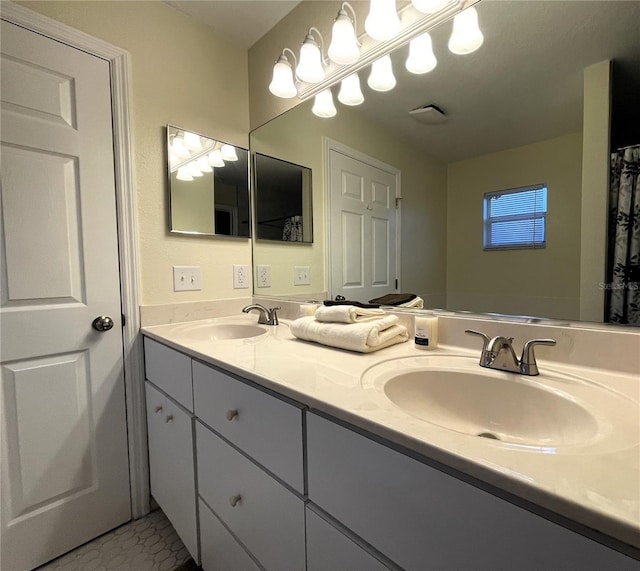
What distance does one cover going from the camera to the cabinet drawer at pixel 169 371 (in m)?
1.00

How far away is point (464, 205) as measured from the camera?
0.98 metres

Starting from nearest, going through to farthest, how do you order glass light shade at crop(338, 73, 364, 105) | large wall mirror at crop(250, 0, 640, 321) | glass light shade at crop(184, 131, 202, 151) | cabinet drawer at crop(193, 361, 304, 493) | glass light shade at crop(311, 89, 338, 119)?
cabinet drawer at crop(193, 361, 304, 493), large wall mirror at crop(250, 0, 640, 321), glass light shade at crop(338, 73, 364, 105), glass light shade at crop(311, 89, 338, 119), glass light shade at crop(184, 131, 202, 151)

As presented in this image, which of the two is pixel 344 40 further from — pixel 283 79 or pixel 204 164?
pixel 204 164

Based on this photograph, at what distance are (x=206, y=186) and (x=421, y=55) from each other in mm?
1053

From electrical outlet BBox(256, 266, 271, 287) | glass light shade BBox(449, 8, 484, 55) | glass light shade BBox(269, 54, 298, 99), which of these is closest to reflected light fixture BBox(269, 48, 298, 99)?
glass light shade BBox(269, 54, 298, 99)

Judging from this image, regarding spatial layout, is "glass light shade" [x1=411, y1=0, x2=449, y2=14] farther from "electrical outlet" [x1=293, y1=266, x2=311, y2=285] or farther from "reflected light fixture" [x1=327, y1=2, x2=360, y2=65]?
"electrical outlet" [x1=293, y1=266, x2=311, y2=285]

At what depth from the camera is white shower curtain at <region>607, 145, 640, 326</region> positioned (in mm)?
697

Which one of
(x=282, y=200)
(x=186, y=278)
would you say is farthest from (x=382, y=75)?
(x=186, y=278)

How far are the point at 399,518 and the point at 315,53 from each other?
4.93 ft

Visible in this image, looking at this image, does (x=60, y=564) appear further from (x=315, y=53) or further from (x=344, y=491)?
(x=315, y=53)

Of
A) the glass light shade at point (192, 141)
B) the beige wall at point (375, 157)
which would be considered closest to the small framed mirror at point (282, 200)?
the beige wall at point (375, 157)

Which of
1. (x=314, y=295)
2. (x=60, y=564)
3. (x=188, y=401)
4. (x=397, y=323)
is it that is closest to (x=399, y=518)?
(x=397, y=323)

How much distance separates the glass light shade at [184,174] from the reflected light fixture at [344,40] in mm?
788

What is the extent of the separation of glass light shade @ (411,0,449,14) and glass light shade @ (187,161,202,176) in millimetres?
1058
